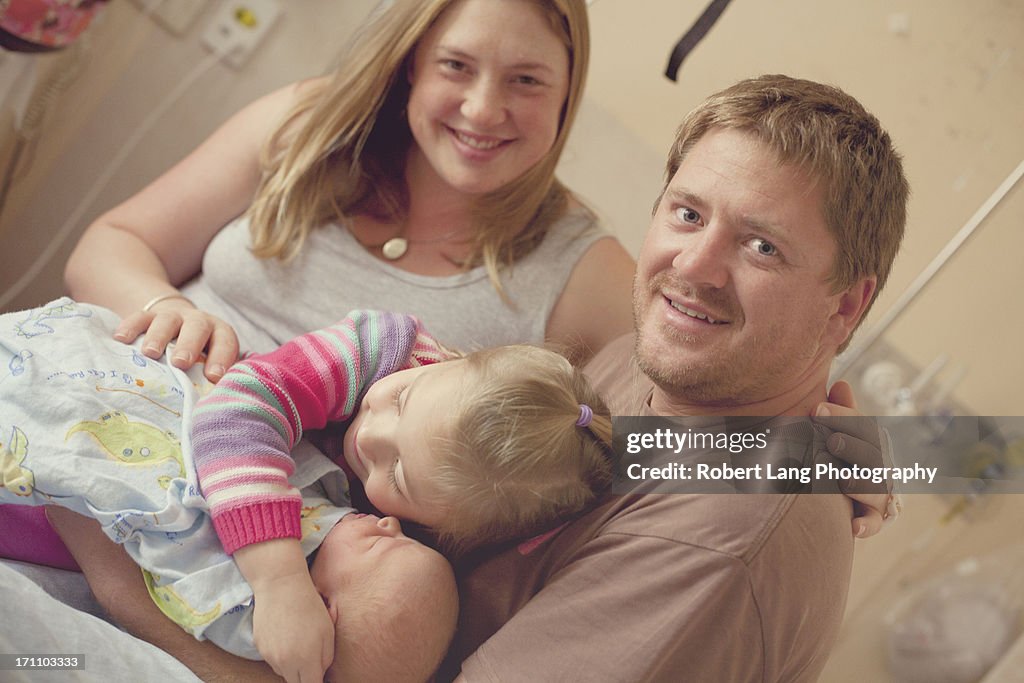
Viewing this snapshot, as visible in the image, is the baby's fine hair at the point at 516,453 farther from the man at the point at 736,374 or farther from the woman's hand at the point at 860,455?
the woman's hand at the point at 860,455

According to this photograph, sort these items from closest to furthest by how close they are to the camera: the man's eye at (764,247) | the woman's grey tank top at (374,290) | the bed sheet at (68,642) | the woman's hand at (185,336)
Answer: the bed sheet at (68,642)
the man's eye at (764,247)
the woman's hand at (185,336)
the woman's grey tank top at (374,290)

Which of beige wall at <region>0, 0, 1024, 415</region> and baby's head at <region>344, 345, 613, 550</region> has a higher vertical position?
beige wall at <region>0, 0, 1024, 415</region>

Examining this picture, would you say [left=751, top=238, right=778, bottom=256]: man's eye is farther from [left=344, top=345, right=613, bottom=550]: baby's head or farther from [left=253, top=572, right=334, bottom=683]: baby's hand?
[left=253, top=572, right=334, bottom=683]: baby's hand

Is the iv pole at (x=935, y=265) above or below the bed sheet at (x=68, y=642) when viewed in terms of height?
above

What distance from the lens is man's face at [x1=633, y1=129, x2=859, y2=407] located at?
0.95 m

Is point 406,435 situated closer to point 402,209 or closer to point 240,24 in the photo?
point 402,209

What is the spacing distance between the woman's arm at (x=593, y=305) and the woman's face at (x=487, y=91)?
194mm

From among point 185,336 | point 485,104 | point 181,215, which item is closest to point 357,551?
point 185,336

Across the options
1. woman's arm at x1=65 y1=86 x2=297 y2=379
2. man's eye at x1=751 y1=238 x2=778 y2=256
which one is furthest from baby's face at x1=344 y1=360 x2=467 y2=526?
woman's arm at x1=65 y1=86 x2=297 y2=379

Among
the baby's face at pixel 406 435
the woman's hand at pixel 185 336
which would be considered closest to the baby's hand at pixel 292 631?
the baby's face at pixel 406 435

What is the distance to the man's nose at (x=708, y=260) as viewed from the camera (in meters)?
0.98

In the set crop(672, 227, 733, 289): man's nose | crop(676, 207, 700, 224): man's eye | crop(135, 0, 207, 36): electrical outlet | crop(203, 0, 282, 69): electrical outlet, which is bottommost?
crop(135, 0, 207, 36): electrical outlet

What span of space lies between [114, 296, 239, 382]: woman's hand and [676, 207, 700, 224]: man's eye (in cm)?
64

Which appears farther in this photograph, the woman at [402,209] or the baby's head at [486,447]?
the woman at [402,209]
